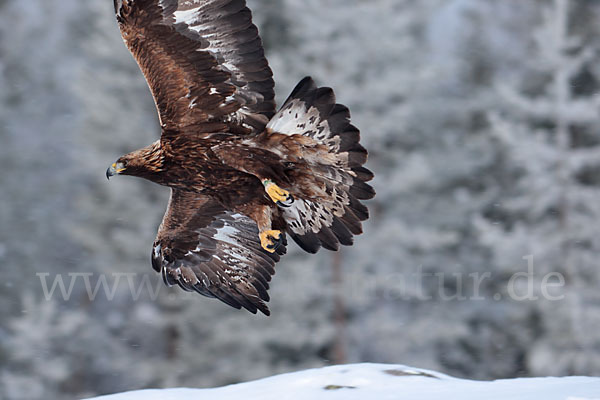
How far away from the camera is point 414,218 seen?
13695 mm

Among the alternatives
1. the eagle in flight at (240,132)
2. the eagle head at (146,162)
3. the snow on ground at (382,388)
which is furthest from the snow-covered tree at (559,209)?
the eagle head at (146,162)

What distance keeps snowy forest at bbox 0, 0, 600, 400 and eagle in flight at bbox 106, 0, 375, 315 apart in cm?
744

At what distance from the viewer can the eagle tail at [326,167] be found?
4.09 m

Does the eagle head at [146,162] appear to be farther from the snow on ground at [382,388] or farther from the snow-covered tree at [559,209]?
the snow-covered tree at [559,209]

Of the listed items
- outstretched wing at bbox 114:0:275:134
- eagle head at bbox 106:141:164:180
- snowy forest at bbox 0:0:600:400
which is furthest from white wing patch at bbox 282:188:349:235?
snowy forest at bbox 0:0:600:400

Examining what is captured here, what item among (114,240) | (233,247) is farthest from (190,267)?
(114,240)

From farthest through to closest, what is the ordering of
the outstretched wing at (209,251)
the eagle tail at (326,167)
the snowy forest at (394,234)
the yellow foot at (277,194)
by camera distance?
1. the snowy forest at (394,234)
2. the outstretched wing at (209,251)
3. the eagle tail at (326,167)
4. the yellow foot at (277,194)

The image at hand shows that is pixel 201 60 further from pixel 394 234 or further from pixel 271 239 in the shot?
pixel 394 234

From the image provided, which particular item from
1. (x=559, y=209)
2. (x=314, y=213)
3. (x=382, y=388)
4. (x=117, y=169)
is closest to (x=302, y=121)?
(x=314, y=213)

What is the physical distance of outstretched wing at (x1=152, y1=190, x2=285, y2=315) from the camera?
4.94 meters

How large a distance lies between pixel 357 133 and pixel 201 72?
3.03 ft

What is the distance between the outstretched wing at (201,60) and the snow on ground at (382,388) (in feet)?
5.91

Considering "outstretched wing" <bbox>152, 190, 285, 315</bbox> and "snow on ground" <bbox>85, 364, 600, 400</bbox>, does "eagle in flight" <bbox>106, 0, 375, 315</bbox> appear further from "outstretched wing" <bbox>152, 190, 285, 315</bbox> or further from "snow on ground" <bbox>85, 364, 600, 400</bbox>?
"snow on ground" <bbox>85, 364, 600, 400</bbox>

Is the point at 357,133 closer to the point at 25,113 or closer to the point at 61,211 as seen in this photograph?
the point at 61,211
